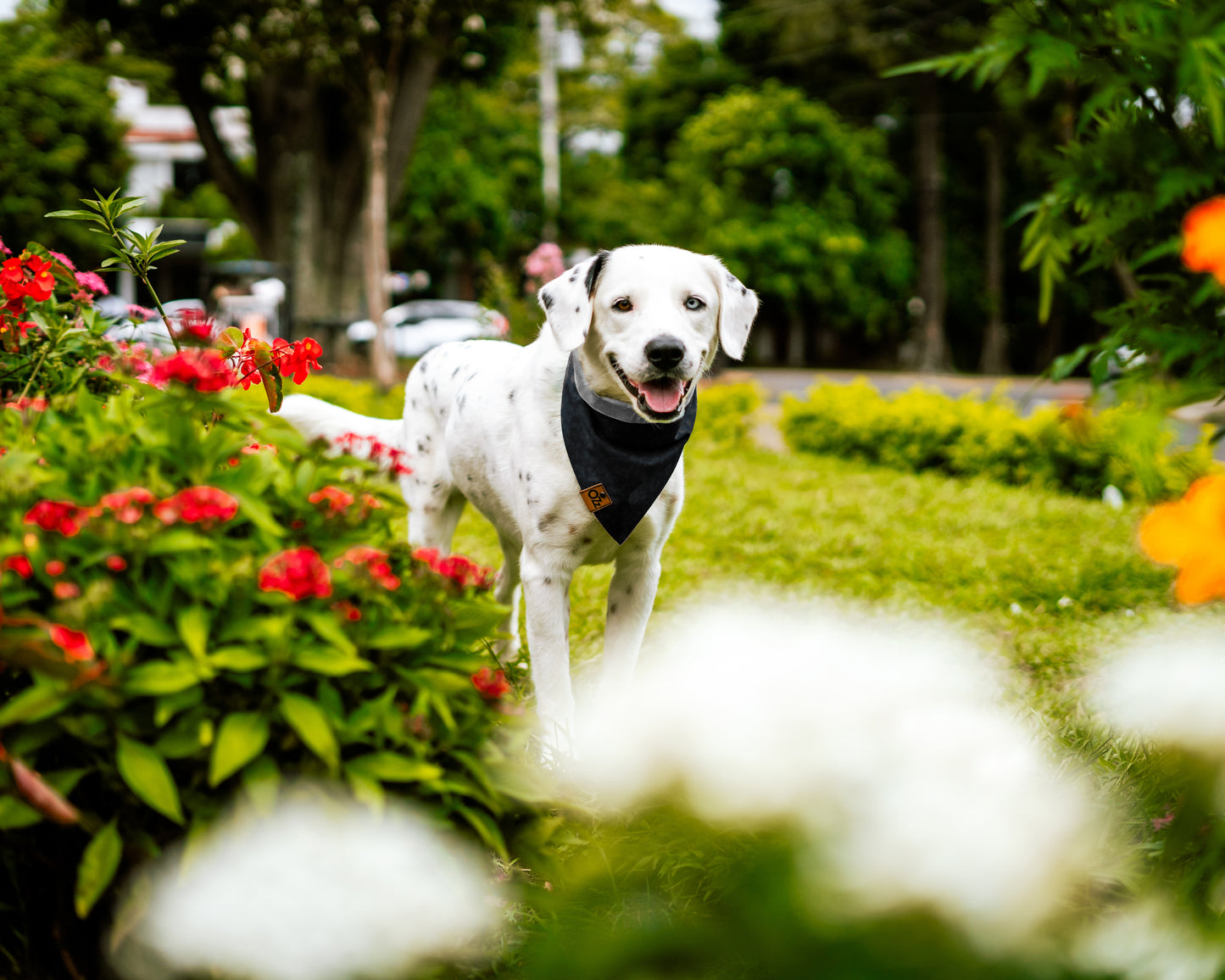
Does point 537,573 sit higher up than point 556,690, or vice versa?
point 537,573

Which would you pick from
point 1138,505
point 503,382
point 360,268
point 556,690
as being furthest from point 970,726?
point 360,268

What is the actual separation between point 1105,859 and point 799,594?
9.68ft

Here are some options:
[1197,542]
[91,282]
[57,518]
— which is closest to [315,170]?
[91,282]

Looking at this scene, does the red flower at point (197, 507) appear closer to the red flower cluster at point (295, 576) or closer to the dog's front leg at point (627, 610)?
the red flower cluster at point (295, 576)

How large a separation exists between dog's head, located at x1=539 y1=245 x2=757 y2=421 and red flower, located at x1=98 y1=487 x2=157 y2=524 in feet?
5.20

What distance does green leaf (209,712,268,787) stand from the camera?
1322 millimetres

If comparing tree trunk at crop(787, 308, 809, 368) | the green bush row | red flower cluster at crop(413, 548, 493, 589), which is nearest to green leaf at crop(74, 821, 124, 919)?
red flower cluster at crop(413, 548, 493, 589)

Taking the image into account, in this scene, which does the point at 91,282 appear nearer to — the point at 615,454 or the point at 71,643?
the point at 615,454

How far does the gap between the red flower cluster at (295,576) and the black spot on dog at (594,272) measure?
1719mm

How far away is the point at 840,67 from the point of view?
1215 inches

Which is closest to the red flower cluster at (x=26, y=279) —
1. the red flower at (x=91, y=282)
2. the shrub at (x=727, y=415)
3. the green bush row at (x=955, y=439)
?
the red flower at (x=91, y=282)

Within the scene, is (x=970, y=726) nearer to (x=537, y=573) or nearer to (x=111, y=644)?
(x=111, y=644)

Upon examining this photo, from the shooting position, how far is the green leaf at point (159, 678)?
1.34m

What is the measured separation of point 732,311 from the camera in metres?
3.14
